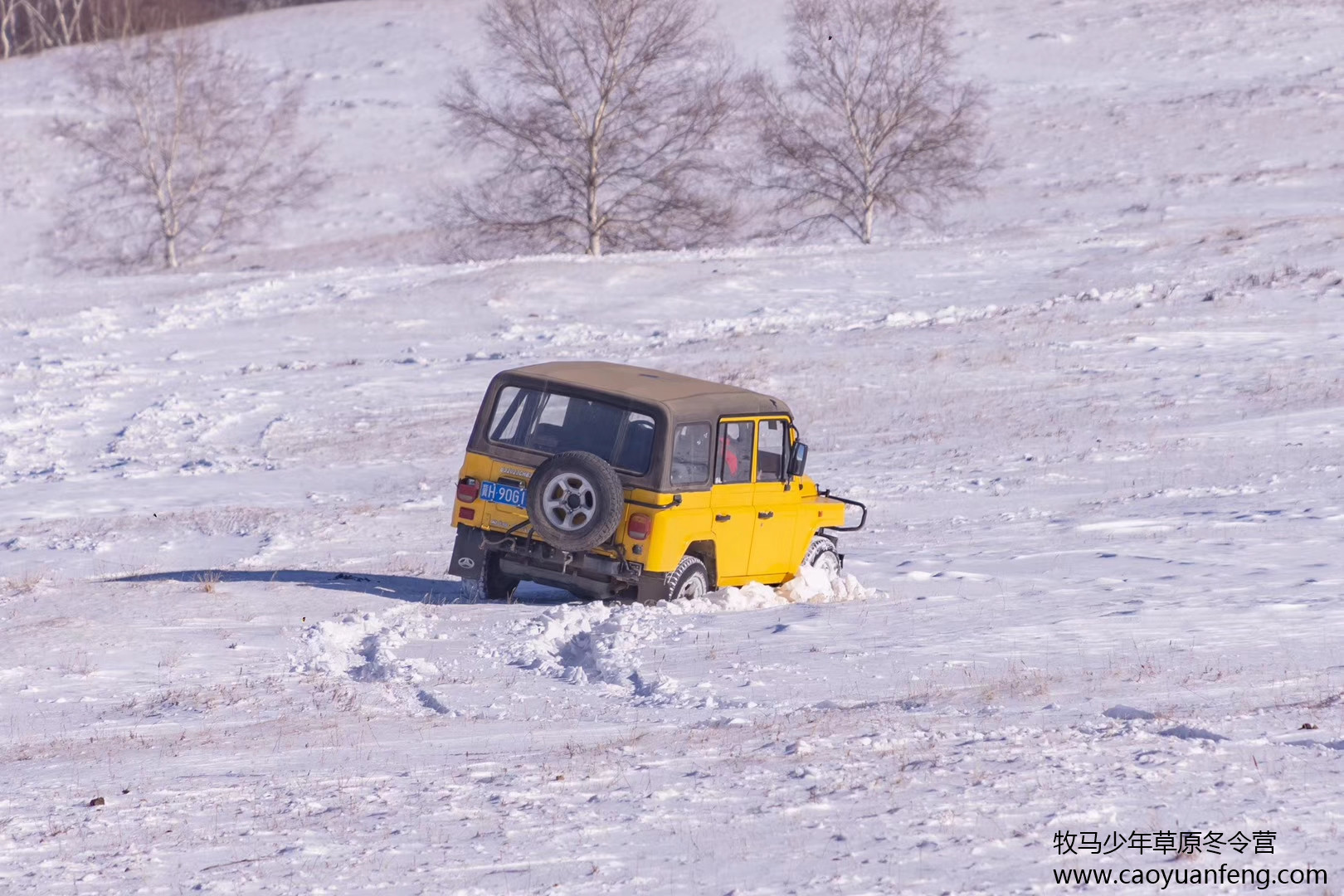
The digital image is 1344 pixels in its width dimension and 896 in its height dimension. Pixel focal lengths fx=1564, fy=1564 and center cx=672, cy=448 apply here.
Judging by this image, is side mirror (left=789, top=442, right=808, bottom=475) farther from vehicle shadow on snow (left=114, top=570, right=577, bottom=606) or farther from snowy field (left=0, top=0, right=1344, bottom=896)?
vehicle shadow on snow (left=114, top=570, right=577, bottom=606)

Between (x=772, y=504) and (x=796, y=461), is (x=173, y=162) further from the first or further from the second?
(x=796, y=461)

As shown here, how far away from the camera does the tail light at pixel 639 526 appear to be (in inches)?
449

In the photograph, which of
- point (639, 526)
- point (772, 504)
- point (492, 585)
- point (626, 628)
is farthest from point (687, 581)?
point (492, 585)

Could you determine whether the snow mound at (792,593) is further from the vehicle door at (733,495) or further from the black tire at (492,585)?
the black tire at (492,585)

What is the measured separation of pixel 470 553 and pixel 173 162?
42184mm

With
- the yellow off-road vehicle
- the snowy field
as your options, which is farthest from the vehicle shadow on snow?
the yellow off-road vehicle

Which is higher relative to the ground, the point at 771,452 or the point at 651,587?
the point at 771,452

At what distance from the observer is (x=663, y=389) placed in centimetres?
1180

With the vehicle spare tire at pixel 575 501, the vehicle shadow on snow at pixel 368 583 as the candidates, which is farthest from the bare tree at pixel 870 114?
the vehicle spare tire at pixel 575 501

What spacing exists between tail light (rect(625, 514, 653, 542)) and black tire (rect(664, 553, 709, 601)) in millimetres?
418

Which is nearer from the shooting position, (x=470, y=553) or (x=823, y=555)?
(x=470, y=553)

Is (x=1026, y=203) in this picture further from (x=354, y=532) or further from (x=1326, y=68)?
(x=354, y=532)

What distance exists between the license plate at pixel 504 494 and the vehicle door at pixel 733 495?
1.43m

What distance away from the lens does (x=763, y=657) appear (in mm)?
10078
